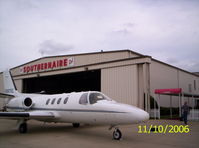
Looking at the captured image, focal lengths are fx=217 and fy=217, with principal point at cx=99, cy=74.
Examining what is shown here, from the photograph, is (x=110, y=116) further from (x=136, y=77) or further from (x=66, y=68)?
(x=66, y=68)

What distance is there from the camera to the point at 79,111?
37.0 feet

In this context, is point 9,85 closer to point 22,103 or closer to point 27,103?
point 22,103

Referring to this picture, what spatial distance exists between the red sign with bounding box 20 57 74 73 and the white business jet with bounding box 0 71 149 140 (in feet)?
38.8

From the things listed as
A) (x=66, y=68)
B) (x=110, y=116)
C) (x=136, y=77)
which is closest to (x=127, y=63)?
(x=136, y=77)

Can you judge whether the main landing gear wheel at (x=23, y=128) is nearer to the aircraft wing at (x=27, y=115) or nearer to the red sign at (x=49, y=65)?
the aircraft wing at (x=27, y=115)

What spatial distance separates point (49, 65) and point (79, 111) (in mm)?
19902

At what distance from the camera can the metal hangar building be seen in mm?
19484

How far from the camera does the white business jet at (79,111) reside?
29.9 ft

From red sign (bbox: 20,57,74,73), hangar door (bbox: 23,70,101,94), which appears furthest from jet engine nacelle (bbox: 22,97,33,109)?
hangar door (bbox: 23,70,101,94)

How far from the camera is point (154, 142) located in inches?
360

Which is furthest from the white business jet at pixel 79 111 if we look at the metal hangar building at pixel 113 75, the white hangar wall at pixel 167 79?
the white hangar wall at pixel 167 79

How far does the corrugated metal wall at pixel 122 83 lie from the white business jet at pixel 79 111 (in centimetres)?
639

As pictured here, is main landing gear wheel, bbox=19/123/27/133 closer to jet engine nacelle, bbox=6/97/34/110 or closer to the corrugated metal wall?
jet engine nacelle, bbox=6/97/34/110

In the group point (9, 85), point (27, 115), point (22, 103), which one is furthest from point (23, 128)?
point (9, 85)
